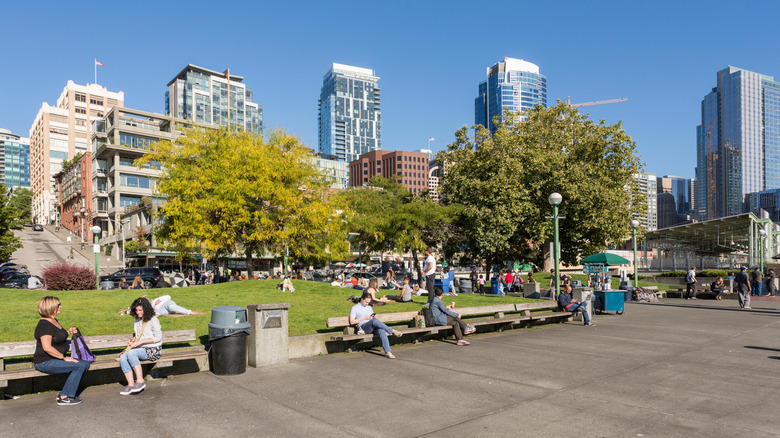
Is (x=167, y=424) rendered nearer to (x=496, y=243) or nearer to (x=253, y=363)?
(x=253, y=363)

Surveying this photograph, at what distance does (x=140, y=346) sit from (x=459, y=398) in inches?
178

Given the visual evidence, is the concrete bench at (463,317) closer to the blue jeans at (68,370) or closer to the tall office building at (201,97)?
the blue jeans at (68,370)

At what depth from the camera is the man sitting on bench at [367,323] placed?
33.5ft

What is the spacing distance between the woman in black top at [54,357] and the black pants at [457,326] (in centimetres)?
715

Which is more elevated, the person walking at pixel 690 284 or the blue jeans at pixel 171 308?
the blue jeans at pixel 171 308

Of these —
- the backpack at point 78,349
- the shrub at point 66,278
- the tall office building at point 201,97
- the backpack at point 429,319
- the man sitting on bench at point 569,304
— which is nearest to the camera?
the backpack at point 78,349

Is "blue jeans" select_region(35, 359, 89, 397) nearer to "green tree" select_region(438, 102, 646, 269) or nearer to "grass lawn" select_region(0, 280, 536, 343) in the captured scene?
"grass lawn" select_region(0, 280, 536, 343)

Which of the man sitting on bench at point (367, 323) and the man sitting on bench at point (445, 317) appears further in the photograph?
the man sitting on bench at point (445, 317)

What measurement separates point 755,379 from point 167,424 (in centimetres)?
834

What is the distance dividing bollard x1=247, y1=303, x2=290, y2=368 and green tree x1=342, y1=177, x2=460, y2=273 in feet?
90.0

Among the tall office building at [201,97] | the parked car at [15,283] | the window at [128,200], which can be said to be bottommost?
the parked car at [15,283]

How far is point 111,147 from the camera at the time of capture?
75938 millimetres

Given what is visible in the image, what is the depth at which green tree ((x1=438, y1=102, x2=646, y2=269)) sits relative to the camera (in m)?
35.3

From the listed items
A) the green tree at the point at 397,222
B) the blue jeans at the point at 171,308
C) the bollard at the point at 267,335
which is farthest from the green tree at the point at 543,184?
the bollard at the point at 267,335
